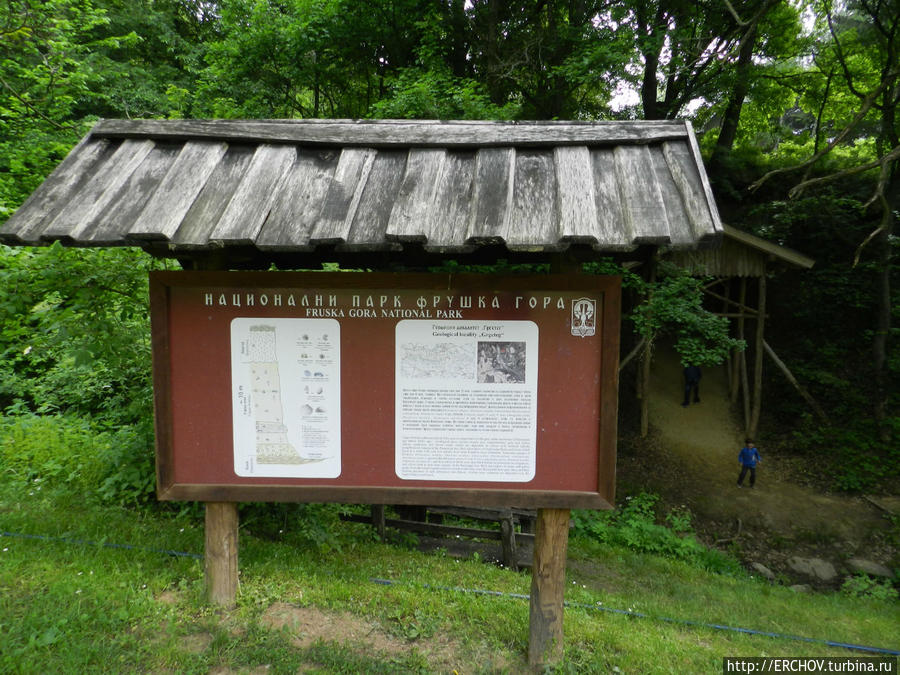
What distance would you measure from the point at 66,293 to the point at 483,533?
4.88 meters

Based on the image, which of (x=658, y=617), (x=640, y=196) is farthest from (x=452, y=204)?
(x=658, y=617)

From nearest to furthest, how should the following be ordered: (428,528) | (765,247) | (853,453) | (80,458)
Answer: (80,458) < (428,528) < (765,247) < (853,453)

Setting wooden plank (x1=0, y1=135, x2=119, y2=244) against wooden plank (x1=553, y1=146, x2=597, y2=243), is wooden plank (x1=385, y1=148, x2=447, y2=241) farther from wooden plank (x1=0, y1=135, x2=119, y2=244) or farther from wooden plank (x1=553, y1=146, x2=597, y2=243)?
wooden plank (x1=0, y1=135, x2=119, y2=244)

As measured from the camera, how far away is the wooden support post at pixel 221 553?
3.18 meters

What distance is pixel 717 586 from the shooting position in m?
6.62

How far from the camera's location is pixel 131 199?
2.44 m

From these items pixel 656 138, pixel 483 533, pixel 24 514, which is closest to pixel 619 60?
pixel 656 138

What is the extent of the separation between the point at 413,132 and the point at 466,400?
1.63 meters

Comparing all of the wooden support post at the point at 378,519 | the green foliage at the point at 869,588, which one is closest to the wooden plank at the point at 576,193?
A: the wooden support post at the point at 378,519

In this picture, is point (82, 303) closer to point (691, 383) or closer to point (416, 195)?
point (416, 195)

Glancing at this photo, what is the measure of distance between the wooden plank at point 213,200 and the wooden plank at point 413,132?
0.15 metres

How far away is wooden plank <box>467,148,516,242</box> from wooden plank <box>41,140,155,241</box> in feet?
5.92

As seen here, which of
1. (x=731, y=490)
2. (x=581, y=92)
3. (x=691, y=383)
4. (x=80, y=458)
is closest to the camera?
(x=80, y=458)

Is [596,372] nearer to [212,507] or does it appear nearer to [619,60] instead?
[212,507]
